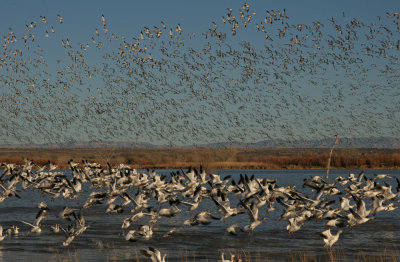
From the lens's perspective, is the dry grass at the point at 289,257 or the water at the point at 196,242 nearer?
the dry grass at the point at 289,257

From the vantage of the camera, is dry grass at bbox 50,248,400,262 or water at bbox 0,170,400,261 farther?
water at bbox 0,170,400,261

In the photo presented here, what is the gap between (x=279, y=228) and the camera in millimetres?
22688

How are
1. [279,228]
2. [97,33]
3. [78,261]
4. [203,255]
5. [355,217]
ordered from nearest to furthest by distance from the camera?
[78,261] → [203,255] → [355,217] → [97,33] → [279,228]

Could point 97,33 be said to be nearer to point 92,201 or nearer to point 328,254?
point 92,201

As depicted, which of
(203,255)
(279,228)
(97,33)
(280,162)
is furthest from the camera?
(280,162)

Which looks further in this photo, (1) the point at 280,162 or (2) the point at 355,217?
(1) the point at 280,162

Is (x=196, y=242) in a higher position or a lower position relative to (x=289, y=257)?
higher

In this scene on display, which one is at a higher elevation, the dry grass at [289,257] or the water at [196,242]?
the water at [196,242]

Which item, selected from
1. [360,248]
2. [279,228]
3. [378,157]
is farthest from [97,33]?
[378,157]

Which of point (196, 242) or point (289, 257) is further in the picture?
point (196, 242)

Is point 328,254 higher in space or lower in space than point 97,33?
lower

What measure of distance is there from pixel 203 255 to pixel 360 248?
4757mm

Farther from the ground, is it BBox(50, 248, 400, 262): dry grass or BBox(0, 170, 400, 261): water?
BBox(0, 170, 400, 261): water

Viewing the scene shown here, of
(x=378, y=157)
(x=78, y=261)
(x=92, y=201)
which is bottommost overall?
(x=78, y=261)
